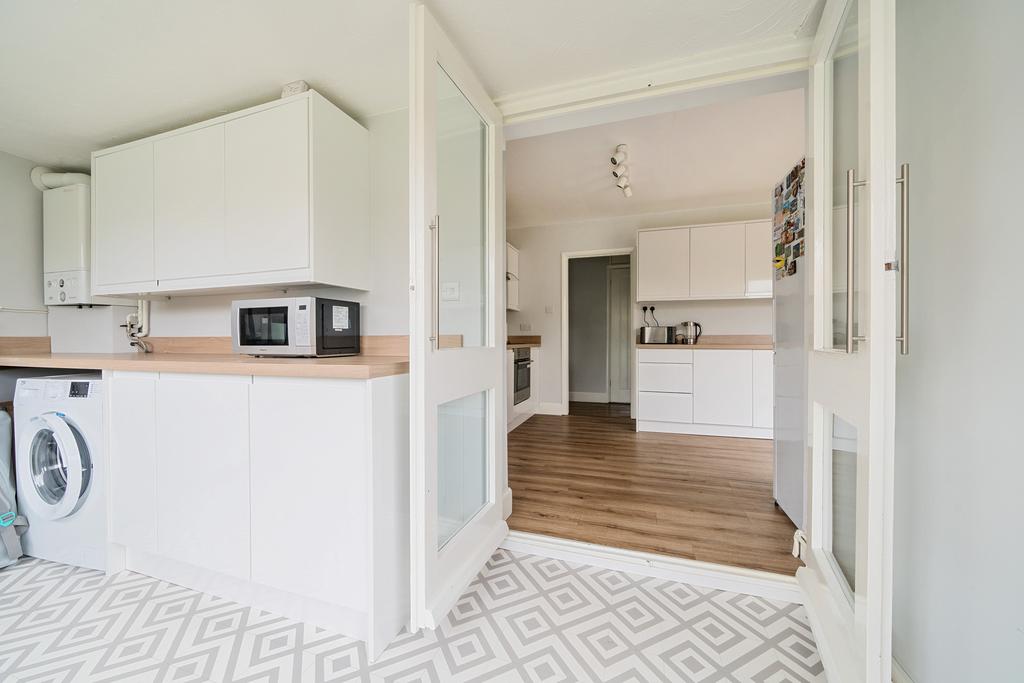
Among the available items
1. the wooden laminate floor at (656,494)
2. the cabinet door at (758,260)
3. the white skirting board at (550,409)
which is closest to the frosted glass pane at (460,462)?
the wooden laminate floor at (656,494)

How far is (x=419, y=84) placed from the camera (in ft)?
3.78

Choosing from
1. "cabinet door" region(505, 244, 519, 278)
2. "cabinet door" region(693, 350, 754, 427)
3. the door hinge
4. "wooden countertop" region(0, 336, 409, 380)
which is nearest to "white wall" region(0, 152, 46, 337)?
"wooden countertop" region(0, 336, 409, 380)

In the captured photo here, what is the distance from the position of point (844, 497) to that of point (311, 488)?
5.60 feet

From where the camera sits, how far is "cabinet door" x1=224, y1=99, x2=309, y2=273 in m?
1.65

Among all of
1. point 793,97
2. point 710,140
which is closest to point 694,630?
point 793,97

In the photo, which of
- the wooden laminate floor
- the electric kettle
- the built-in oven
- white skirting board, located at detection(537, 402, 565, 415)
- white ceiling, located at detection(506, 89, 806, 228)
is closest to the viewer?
the wooden laminate floor

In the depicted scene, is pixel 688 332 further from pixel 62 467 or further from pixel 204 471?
pixel 62 467

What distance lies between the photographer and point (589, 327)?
19.9 ft

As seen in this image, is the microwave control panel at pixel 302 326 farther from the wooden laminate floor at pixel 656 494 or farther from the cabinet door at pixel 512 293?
the cabinet door at pixel 512 293

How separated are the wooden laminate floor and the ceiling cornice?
1999 mm

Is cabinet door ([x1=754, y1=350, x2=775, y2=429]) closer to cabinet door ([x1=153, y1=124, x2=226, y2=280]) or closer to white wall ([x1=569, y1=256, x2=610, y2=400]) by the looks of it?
white wall ([x1=569, y1=256, x2=610, y2=400])

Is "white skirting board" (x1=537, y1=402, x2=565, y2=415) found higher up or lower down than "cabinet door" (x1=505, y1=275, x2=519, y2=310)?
lower down

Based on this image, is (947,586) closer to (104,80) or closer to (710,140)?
(710,140)

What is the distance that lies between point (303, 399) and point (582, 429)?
10.6ft
